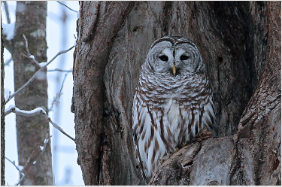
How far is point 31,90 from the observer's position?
17.4 feet

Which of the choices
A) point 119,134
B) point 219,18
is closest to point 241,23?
point 219,18

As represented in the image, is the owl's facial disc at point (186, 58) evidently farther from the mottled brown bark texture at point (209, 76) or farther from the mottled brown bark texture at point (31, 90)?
the mottled brown bark texture at point (31, 90)

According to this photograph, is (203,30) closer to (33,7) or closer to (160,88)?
(160,88)

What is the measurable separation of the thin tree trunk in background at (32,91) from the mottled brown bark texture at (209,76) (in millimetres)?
901

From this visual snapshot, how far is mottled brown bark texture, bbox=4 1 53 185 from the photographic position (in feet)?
16.4

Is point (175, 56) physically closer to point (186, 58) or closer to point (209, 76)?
point (186, 58)

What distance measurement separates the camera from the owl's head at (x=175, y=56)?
4.28 meters

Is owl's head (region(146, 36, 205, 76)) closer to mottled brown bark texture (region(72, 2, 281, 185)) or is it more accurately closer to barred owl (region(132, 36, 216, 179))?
barred owl (region(132, 36, 216, 179))

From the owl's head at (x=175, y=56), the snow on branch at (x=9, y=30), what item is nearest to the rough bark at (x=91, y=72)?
the owl's head at (x=175, y=56)

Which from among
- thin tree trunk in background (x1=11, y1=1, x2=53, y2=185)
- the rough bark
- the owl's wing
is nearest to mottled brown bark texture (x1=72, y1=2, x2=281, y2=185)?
the rough bark

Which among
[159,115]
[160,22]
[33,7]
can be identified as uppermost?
[33,7]

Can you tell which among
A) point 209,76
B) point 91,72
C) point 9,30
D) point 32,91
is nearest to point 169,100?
point 209,76

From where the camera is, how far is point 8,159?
4832 mm

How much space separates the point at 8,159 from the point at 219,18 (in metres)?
2.53
